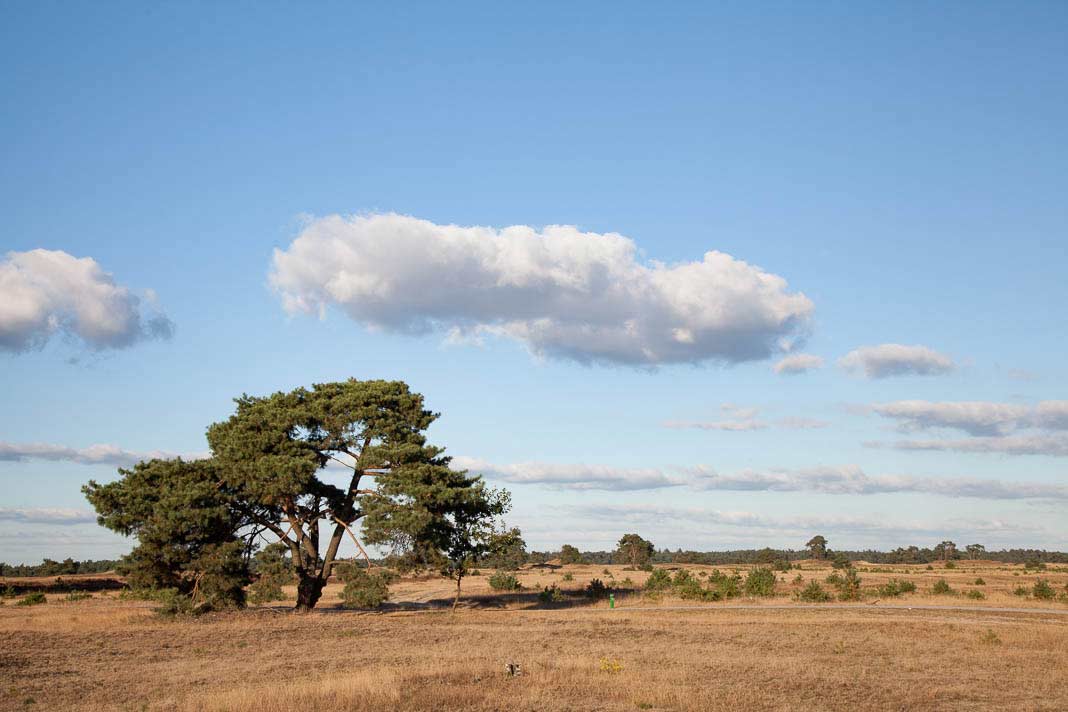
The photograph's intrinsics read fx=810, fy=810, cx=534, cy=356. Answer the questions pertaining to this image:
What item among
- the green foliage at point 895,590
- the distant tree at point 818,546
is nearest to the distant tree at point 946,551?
the distant tree at point 818,546

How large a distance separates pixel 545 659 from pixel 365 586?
1776 centimetres

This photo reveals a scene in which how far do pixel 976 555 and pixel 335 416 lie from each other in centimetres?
16183

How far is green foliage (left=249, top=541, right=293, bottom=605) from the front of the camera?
39.8 m

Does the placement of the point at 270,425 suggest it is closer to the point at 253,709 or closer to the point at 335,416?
the point at 335,416

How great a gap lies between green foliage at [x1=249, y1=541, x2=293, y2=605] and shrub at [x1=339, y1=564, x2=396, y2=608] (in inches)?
113

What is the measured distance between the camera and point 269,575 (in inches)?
1576

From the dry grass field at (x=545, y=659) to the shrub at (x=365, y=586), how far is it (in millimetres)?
1162

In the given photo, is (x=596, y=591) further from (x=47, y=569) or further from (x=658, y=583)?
(x=47, y=569)

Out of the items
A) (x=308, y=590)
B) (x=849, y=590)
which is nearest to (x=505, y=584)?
(x=308, y=590)

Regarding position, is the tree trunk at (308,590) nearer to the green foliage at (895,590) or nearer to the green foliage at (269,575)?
the green foliage at (269,575)

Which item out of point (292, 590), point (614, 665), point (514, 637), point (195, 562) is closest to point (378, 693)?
point (614, 665)

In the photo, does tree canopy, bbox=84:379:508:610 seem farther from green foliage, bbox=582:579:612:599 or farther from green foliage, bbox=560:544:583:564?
green foliage, bbox=560:544:583:564

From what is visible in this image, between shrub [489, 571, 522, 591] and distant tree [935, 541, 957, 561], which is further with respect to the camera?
distant tree [935, 541, 957, 561]

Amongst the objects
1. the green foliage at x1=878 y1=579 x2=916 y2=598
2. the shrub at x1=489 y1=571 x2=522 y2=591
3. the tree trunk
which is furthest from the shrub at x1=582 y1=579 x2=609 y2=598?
the tree trunk
